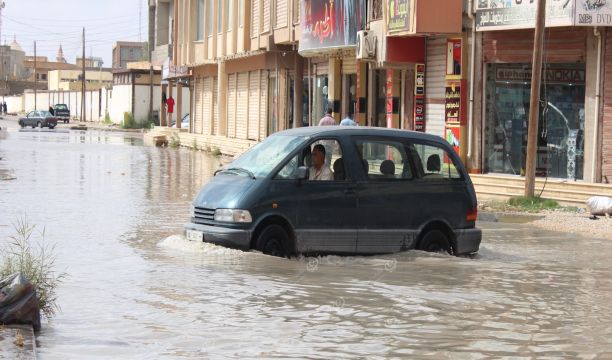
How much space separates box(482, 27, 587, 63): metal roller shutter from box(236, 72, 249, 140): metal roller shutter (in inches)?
906

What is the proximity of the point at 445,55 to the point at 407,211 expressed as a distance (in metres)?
15.3

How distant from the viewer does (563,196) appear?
76.1 feet

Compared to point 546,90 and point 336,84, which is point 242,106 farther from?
point 546,90

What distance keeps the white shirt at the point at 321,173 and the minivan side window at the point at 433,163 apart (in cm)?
125

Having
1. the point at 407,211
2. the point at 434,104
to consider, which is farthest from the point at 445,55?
the point at 407,211

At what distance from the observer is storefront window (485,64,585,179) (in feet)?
81.1

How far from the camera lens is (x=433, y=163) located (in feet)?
47.5

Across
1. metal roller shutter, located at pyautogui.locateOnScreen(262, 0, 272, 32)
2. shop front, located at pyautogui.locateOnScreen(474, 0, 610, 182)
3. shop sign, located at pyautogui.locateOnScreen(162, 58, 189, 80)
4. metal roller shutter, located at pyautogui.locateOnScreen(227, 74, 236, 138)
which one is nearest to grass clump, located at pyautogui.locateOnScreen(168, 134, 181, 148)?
shop sign, located at pyautogui.locateOnScreen(162, 58, 189, 80)

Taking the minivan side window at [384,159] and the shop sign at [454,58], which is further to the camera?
the shop sign at [454,58]

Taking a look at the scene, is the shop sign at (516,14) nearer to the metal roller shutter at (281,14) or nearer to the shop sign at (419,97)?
the shop sign at (419,97)

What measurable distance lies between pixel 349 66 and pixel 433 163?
21907 millimetres

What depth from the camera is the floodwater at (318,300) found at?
29.6ft

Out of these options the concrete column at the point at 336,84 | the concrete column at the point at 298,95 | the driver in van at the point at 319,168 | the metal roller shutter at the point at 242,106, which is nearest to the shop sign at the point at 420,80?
the concrete column at the point at 336,84

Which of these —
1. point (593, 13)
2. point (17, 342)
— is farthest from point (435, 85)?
point (17, 342)
